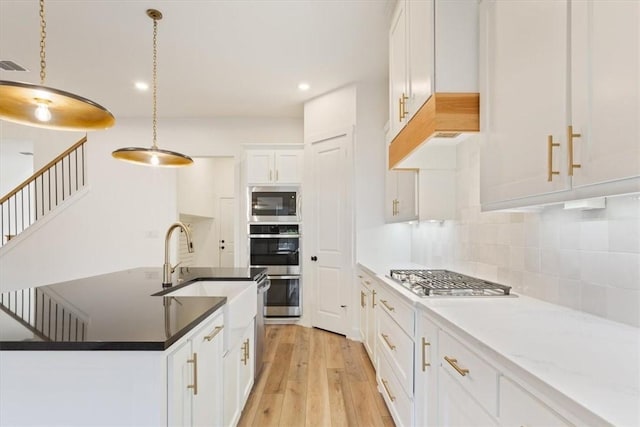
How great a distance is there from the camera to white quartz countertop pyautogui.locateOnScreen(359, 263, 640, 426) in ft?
2.13

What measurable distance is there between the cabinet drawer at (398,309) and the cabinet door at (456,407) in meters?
0.32

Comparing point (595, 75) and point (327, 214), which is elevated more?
point (595, 75)

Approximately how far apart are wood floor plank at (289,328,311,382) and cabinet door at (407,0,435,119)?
7.35 ft

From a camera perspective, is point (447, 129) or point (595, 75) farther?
point (447, 129)

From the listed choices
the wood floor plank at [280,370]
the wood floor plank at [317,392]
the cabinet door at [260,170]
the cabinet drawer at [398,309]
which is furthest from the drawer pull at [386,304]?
the cabinet door at [260,170]

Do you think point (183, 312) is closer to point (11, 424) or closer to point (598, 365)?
point (11, 424)

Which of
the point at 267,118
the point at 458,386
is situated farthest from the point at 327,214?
the point at 458,386

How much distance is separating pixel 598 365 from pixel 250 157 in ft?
13.8

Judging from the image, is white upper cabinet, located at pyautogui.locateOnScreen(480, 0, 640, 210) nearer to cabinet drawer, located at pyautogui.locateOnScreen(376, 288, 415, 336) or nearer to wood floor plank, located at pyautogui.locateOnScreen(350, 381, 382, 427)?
cabinet drawer, located at pyautogui.locateOnScreen(376, 288, 415, 336)

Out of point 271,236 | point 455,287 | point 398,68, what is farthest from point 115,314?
point 271,236

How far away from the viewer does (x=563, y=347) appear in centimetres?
92

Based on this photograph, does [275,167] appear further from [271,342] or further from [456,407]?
[456,407]

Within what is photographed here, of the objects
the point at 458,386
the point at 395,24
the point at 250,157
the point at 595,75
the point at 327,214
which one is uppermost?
the point at 395,24

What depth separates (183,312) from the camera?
1303 millimetres
